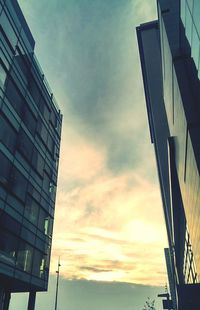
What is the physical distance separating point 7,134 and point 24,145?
305 cm

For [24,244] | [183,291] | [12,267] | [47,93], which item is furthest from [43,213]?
[183,291]

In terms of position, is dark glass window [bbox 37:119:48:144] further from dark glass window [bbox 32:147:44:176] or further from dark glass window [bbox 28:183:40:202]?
dark glass window [bbox 28:183:40:202]

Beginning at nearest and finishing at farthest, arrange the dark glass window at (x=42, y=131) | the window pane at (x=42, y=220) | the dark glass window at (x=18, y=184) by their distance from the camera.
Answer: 1. the dark glass window at (x=18, y=184)
2. the window pane at (x=42, y=220)
3. the dark glass window at (x=42, y=131)

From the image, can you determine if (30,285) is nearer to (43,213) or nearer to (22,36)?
(43,213)

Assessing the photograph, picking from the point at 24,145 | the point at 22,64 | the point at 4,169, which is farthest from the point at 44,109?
the point at 4,169

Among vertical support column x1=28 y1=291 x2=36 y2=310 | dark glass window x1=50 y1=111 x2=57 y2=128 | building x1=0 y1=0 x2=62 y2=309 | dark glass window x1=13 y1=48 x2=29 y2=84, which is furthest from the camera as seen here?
dark glass window x1=50 y1=111 x2=57 y2=128

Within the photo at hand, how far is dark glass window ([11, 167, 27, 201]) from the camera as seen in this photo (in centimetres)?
2147

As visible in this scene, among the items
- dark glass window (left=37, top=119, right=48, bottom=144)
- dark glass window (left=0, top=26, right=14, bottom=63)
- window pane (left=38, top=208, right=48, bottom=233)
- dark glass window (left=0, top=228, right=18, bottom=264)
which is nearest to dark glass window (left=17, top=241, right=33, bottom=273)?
dark glass window (left=0, top=228, right=18, bottom=264)

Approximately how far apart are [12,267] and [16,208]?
169 inches

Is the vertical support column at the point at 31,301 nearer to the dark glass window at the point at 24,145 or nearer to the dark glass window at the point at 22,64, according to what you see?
the dark glass window at the point at 24,145

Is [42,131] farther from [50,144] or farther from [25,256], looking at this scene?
[25,256]

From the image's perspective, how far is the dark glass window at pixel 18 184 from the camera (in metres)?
21.5

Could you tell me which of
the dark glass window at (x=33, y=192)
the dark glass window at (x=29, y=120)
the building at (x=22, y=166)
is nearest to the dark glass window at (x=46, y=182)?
the building at (x=22, y=166)

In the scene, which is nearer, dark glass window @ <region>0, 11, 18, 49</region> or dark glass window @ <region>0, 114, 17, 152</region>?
dark glass window @ <region>0, 114, 17, 152</region>
